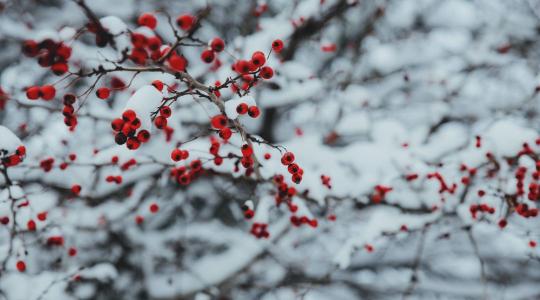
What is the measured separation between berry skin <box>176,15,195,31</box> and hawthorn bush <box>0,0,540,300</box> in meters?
1.25

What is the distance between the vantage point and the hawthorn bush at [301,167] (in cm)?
338

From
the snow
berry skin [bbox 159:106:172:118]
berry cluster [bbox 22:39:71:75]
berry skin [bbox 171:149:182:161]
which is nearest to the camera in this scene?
berry cluster [bbox 22:39:71:75]

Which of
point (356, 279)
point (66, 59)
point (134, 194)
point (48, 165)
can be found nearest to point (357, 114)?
point (356, 279)

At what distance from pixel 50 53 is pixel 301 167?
2025 millimetres

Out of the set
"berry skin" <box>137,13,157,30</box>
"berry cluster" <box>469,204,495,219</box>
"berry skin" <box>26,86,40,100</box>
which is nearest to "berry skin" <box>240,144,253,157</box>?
"berry skin" <box>137,13,157,30</box>

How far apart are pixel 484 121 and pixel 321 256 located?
10.6 ft

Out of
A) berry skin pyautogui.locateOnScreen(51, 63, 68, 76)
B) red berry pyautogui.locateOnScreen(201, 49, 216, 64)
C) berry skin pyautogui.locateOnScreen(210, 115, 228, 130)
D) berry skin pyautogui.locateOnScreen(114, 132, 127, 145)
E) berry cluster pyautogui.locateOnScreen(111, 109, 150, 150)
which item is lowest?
berry skin pyautogui.locateOnScreen(114, 132, 127, 145)

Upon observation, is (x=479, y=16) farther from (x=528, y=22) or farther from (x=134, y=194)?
(x=134, y=194)

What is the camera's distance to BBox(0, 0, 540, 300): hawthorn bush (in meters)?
3.38

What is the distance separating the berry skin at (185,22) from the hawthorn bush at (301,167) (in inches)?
49.3

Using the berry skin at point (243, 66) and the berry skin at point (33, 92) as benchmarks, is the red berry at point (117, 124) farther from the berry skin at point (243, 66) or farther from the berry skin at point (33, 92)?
the berry skin at point (243, 66)

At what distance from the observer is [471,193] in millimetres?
3746

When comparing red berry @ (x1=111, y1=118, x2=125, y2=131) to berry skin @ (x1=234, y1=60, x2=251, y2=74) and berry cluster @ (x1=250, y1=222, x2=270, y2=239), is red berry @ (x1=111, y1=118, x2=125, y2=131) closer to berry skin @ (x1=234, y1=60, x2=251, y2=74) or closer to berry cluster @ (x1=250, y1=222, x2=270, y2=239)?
berry skin @ (x1=234, y1=60, x2=251, y2=74)

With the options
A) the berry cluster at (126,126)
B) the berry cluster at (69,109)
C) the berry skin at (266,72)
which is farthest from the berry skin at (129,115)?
the berry skin at (266,72)
